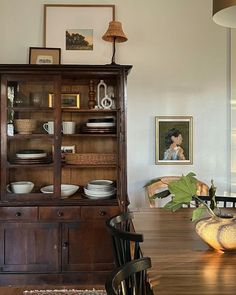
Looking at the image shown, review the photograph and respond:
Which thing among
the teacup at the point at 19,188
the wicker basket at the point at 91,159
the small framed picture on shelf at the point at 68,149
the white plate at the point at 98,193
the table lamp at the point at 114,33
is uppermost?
the table lamp at the point at 114,33

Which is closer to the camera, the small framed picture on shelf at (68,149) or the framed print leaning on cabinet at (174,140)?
the small framed picture on shelf at (68,149)

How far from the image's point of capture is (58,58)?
3.58 m

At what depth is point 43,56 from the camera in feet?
11.7

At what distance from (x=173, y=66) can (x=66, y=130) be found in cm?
127

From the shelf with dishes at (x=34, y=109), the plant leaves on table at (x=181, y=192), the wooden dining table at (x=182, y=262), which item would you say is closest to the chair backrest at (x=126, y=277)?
the wooden dining table at (x=182, y=262)

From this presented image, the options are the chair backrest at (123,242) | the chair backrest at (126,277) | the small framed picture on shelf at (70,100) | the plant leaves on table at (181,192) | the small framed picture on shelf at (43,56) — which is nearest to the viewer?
the chair backrest at (126,277)

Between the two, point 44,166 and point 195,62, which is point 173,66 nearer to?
point 195,62

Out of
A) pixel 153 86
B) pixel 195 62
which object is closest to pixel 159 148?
pixel 153 86

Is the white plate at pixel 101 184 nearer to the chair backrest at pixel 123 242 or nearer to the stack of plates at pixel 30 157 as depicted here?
the stack of plates at pixel 30 157

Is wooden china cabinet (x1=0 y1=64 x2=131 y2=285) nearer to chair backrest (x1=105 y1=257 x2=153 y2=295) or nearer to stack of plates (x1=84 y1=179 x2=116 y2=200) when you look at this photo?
stack of plates (x1=84 y1=179 x2=116 y2=200)

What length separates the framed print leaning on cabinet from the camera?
12.0 ft

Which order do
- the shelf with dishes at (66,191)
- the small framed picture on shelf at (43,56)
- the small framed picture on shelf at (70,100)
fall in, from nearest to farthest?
the shelf with dishes at (66,191)
the small framed picture on shelf at (70,100)
the small framed picture on shelf at (43,56)

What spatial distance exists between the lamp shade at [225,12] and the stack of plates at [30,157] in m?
1.97

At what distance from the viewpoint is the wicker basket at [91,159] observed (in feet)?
10.8
